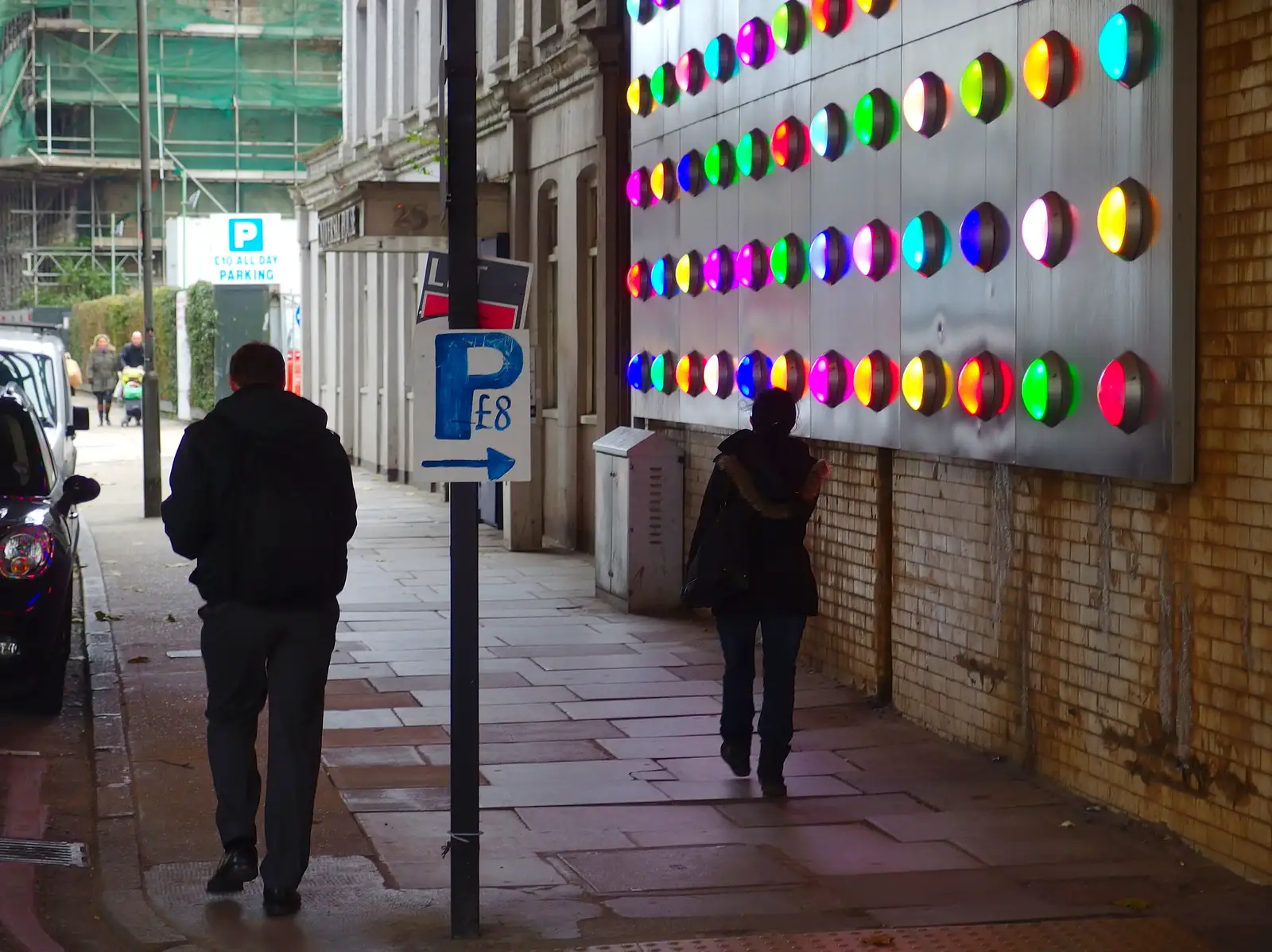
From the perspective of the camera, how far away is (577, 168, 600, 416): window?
18.8 m

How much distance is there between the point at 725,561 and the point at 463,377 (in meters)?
2.28

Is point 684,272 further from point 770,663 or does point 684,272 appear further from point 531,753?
point 770,663

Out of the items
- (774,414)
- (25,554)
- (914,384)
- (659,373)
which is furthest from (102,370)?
(774,414)

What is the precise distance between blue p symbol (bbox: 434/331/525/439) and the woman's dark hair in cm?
223

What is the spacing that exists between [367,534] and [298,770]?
1430cm

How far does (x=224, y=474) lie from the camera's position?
6488 mm

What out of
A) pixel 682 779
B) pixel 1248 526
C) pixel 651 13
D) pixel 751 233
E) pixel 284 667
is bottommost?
pixel 682 779

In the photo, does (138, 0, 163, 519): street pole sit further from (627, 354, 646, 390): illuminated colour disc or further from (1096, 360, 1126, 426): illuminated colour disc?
(1096, 360, 1126, 426): illuminated colour disc

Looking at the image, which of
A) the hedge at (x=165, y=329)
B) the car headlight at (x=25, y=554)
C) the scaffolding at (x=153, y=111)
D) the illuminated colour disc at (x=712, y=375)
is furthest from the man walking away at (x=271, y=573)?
the scaffolding at (x=153, y=111)

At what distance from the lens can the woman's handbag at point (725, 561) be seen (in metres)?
8.30

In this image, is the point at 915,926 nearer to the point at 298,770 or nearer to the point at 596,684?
the point at 298,770

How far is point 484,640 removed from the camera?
1306 cm

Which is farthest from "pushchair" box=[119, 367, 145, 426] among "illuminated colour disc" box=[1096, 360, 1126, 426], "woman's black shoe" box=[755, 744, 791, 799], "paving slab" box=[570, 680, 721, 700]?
"illuminated colour disc" box=[1096, 360, 1126, 426]

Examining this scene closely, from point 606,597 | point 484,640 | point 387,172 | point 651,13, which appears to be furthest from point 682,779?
point 387,172
